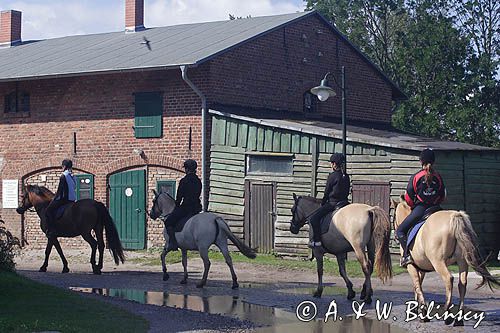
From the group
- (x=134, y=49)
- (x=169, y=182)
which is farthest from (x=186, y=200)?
(x=134, y=49)

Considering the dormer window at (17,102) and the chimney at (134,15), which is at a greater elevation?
the chimney at (134,15)

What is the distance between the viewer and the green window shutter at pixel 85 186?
2655 cm

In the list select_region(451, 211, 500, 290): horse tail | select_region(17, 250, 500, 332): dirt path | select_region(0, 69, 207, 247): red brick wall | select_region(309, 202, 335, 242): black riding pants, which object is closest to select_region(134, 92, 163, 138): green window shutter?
select_region(0, 69, 207, 247): red brick wall

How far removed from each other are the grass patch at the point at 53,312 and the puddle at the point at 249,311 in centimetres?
139

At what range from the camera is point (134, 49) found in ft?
91.2

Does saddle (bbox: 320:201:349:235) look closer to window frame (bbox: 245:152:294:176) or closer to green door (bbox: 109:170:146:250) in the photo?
window frame (bbox: 245:152:294:176)

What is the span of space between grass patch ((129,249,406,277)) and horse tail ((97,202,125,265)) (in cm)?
380

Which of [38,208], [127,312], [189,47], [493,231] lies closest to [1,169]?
[189,47]

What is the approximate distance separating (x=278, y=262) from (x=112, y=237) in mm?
4759

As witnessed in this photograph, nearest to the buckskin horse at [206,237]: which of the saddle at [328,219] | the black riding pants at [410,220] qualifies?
the saddle at [328,219]

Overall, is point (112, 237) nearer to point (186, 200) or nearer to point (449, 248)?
point (186, 200)

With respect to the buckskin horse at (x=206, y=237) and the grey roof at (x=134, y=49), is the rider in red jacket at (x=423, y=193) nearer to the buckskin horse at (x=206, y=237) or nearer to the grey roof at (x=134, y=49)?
the buckskin horse at (x=206, y=237)

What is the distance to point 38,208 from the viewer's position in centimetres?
1958

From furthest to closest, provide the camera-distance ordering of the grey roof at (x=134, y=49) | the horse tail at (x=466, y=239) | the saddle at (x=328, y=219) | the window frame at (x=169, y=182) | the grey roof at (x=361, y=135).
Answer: the grey roof at (x=134, y=49)
the window frame at (x=169, y=182)
the grey roof at (x=361, y=135)
the saddle at (x=328, y=219)
the horse tail at (x=466, y=239)
